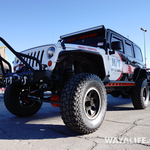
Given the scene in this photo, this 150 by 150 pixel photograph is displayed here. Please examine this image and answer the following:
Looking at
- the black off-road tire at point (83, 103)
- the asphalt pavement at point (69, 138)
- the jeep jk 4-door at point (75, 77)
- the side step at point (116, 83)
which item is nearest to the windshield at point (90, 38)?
the jeep jk 4-door at point (75, 77)

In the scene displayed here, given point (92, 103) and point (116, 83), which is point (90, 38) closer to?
point (116, 83)

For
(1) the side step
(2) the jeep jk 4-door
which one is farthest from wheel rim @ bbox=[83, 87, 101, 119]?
(1) the side step

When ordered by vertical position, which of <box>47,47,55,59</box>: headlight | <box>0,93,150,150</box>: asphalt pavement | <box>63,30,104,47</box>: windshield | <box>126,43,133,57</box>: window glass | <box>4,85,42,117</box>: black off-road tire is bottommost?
<box>0,93,150,150</box>: asphalt pavement

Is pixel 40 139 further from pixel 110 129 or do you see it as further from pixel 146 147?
pixel 146 147

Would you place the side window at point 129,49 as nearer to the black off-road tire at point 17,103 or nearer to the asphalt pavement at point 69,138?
the asphalt pavement at point 69,138

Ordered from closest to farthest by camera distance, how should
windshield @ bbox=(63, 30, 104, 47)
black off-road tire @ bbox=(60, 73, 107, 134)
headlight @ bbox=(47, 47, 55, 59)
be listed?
black off-road tire @ bbox=(60, 73, 107, 134) → headlight @ bbox=(47, 47, 55, 59) → windshield @ bbox=(63, 30, 104, 47)

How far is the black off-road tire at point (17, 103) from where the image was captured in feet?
12.1

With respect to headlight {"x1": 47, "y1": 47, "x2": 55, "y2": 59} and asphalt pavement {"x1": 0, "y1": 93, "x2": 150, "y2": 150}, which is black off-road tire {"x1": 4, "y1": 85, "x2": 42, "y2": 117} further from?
headlight {"x1": 47, "y1": 47, "x2": 55, "y2": 59}

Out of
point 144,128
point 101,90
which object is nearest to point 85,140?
point 101,90

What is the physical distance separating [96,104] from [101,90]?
0.91 ft

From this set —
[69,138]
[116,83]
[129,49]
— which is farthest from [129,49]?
[69,138]

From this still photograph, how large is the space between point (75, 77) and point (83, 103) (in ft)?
1.50

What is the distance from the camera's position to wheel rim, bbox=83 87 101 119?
2840mm

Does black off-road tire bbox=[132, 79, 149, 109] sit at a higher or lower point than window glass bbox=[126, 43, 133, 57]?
lower
